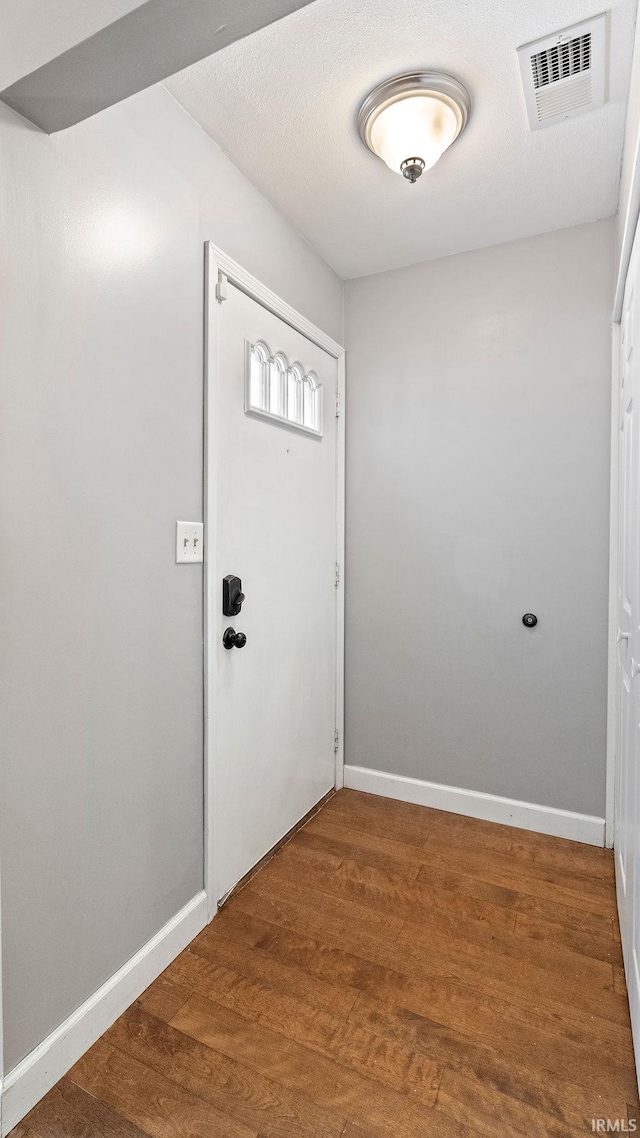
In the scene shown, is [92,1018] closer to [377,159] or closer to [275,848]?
[275,848]

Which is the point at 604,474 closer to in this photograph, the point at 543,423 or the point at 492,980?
the point at 543,423

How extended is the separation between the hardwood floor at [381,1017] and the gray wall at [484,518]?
1.73 ft

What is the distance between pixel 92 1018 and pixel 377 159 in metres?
2.61

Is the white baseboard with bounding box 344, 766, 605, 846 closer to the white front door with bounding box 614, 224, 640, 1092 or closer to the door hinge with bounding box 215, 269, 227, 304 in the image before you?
the white front door with bounding box 614, 224, 640, 1092

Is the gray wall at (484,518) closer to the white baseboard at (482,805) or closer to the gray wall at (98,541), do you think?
the white baseboard at (482,805)

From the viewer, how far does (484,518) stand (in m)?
2.37

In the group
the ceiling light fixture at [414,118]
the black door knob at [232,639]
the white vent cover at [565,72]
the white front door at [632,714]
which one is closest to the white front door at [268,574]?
the black door knob at [232,639]

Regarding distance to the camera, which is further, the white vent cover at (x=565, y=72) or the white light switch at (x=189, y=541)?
the white light switch at (x=189, y=541)

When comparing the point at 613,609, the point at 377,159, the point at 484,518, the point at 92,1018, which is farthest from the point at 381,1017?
the point at 377,159

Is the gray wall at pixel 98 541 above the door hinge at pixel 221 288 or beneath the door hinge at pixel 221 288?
beneath

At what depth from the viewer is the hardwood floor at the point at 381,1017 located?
1.15 meters

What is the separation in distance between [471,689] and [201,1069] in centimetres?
163

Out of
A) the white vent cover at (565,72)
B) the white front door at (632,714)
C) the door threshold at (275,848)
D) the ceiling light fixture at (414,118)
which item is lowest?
the door threshold at (275,848)

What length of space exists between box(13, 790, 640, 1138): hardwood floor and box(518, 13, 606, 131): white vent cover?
2.50 metres
